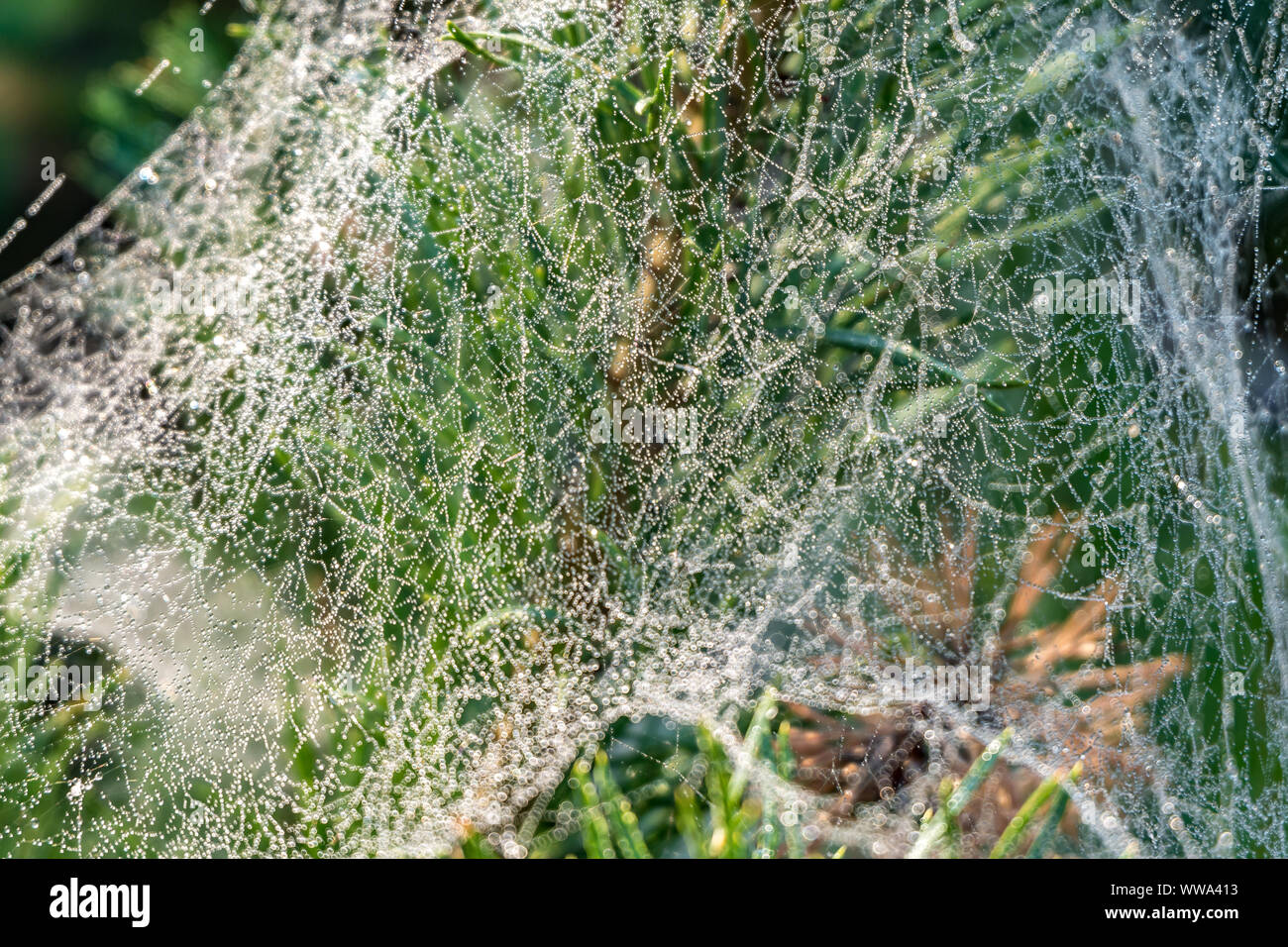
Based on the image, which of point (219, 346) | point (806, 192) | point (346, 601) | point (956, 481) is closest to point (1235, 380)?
point (956, 481)

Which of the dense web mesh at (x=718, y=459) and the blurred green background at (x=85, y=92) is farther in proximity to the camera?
the blurred green background at (x=85, y=92)

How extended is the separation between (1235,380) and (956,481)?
198 mm

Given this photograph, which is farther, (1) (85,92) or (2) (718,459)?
(1) (85,92)

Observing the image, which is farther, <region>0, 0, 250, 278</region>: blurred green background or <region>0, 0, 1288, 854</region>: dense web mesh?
<region>0, 0, 250, 278</region>: blurred green background

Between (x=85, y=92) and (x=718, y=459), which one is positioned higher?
(x=85, y=92)

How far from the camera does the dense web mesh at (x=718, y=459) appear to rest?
0.42 m

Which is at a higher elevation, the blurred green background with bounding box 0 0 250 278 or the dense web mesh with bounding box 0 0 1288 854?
the blurred green background with bounding box 0 0 250 278

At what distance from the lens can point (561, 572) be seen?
1.39ft

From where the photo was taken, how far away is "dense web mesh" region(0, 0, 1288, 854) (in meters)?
0.42

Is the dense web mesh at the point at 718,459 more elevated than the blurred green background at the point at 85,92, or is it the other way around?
the blurred green background at the point at 85,92

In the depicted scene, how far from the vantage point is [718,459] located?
1.45 ft
